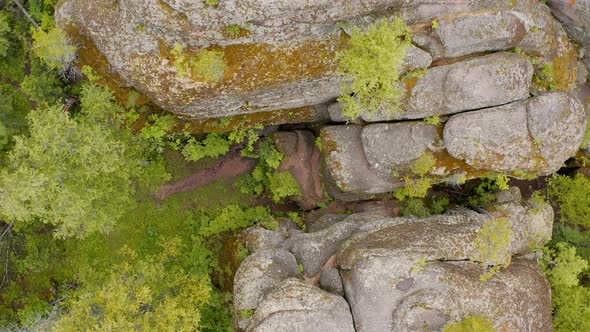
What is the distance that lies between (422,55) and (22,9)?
14.3m

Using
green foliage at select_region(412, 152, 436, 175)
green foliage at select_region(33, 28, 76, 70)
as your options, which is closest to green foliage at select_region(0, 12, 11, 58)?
green foliage at select_region(33, 28, 76, 70)

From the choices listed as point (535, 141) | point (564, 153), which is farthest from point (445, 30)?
point (564, 153)

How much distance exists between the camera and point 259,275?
1596 centimetres

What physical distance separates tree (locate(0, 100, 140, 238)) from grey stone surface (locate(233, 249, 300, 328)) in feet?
18.5

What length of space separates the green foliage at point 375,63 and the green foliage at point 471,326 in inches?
279

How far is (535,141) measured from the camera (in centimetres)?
1464

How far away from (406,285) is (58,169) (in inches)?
453

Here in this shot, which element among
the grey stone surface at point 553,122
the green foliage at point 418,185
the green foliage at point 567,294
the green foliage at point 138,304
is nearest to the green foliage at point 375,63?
the green foliage at point 418,185

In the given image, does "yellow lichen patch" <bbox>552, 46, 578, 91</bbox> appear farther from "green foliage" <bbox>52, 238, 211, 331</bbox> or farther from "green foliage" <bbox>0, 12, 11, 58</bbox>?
"green foliage" <bbox>0, 12, 11, 58</bbox>

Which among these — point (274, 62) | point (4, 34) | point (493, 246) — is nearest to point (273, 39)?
point (274, 62)

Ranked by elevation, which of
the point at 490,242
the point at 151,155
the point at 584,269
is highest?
the point at 151,155

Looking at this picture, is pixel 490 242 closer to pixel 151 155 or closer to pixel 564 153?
pixel 564 153

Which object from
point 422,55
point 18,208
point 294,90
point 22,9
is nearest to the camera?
point 18,208

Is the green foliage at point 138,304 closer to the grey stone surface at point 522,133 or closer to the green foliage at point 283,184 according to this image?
the green foliage at point 283,184
